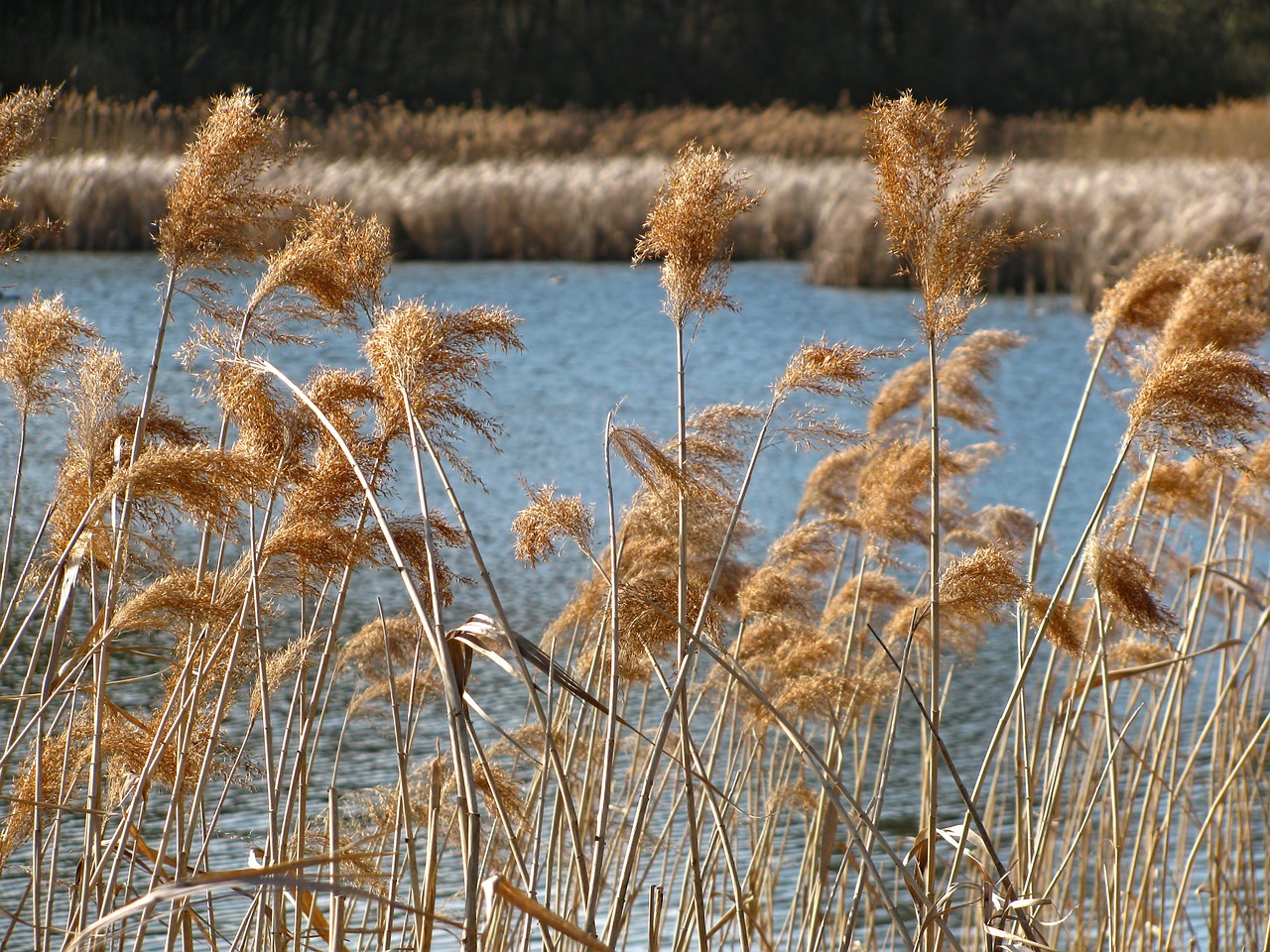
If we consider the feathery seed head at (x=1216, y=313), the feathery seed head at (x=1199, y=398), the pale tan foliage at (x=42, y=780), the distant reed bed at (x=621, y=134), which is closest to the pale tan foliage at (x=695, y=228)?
the feathery seed head at (x=1199, y=398)

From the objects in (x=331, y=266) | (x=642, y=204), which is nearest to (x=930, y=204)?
(x=331, y=266)

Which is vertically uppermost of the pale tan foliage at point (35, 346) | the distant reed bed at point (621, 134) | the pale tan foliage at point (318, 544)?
the distant reed bed at point (621, 134)

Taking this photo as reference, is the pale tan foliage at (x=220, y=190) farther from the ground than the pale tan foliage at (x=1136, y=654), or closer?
farther from the ground

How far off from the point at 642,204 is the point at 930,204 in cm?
1205

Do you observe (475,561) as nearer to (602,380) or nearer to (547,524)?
(547,524)

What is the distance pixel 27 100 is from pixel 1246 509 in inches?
88.7

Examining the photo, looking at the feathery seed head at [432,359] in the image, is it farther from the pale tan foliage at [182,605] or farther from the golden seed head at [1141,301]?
the golden seed head at [1141,301]

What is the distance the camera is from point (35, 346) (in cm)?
169

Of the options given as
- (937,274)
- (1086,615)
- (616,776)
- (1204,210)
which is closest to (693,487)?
(937,274)

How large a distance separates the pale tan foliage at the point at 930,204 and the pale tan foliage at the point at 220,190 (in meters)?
0.68

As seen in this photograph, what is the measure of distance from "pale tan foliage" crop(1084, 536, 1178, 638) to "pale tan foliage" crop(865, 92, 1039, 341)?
1.18 ft

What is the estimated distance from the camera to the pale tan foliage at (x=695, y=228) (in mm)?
1426

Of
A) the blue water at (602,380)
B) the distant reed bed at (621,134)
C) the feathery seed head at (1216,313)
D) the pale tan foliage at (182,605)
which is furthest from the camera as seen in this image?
the distant reed bed at (621,134)

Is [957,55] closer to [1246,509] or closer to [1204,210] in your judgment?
[1204,210]
